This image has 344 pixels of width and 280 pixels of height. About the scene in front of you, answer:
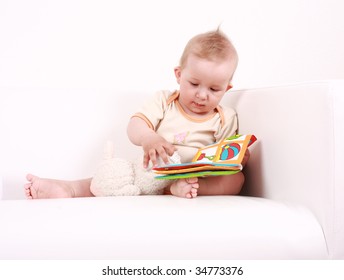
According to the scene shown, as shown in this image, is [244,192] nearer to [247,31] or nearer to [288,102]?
[288,102]

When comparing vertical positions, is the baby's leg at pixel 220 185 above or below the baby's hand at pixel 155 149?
below

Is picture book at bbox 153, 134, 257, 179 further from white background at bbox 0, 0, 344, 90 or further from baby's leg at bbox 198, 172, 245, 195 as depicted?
white background at bbox 0, 0, 344, 90

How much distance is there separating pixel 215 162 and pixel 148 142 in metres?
0.22

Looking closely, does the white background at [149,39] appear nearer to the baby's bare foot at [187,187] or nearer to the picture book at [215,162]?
the picture book at [215,162]

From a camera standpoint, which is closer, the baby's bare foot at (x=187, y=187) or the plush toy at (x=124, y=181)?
the baby's bare foot at (x=187, y=187)

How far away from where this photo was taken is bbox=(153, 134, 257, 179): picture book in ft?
→ 4.27

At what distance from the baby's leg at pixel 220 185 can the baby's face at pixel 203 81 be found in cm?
24

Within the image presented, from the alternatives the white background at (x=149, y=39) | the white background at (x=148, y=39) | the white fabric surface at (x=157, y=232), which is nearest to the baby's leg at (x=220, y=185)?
the white fabric surface at (x=157, y=232)

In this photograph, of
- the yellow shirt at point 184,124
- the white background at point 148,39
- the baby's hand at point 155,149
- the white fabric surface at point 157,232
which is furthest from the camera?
the white background at point 148,39

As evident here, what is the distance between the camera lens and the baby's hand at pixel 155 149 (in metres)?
1.43

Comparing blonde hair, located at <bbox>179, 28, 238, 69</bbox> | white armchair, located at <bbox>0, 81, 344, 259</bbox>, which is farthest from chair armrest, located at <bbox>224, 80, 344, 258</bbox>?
blonde hair, located at <bbox>179, 28, 238, 69</bbox>

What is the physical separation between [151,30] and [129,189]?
103 centimetres

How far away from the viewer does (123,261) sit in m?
1.10

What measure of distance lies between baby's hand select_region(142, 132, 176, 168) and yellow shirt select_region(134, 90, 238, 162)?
11cm
